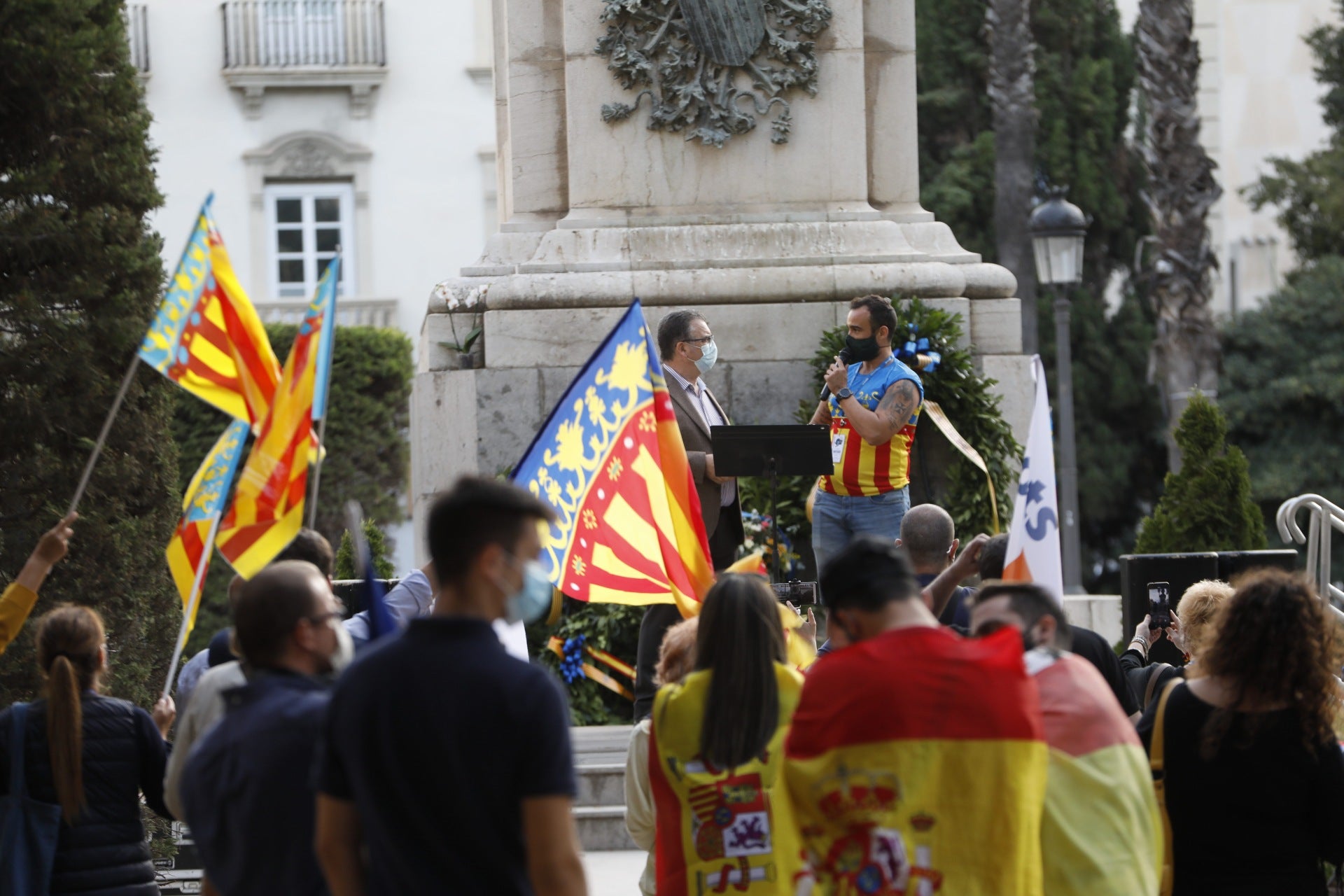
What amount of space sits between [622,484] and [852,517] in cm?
260

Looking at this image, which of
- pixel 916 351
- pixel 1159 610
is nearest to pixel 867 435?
pixel 1159 610

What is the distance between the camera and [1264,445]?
2908cm

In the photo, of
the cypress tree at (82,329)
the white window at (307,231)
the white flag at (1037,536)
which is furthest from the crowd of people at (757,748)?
the white window at (307,231)

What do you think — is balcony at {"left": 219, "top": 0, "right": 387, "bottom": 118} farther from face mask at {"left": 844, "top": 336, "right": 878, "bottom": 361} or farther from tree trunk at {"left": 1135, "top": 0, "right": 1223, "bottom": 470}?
face mask at {"left": 844, "top": 336, "right": 878, "bottom": 361}

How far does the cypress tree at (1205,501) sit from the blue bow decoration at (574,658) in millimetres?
3494

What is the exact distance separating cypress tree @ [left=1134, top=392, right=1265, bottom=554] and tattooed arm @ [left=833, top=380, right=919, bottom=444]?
10.3 feet

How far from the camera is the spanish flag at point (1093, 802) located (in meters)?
4.63

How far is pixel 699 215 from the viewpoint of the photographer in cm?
1272

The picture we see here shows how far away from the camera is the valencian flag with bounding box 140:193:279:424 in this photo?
7062 mm

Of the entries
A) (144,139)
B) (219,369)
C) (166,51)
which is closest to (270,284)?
(166,51)

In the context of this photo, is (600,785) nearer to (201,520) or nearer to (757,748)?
(201,520)

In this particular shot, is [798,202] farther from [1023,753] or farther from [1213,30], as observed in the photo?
[1213,30]

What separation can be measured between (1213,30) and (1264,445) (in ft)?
41.2

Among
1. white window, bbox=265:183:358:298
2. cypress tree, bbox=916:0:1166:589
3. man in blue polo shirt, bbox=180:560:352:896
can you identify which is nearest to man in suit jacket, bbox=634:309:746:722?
man in blue polo shirt, bbox=180:560:352:896
